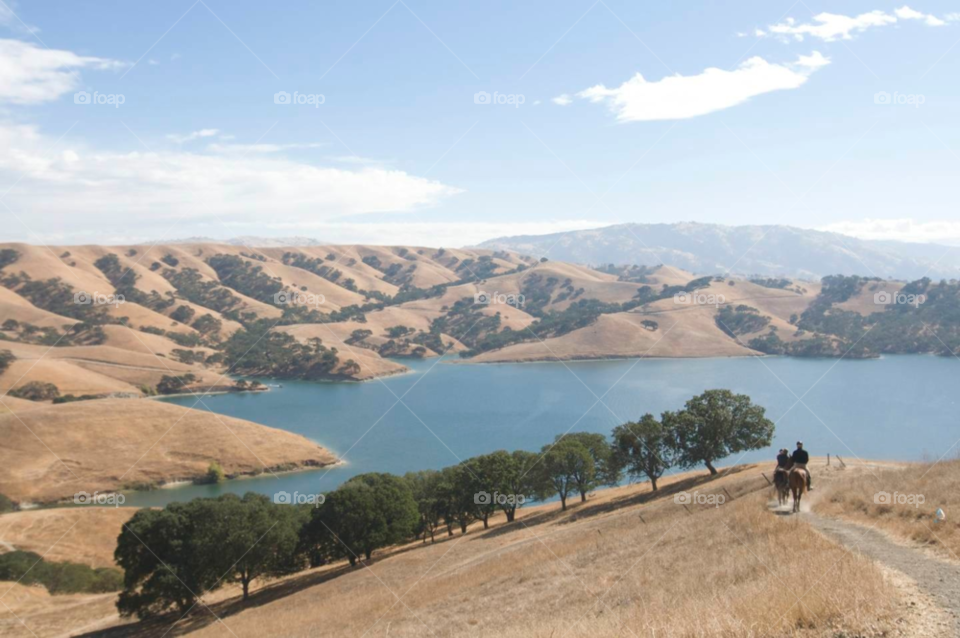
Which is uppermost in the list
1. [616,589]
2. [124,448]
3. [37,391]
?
[37,391]

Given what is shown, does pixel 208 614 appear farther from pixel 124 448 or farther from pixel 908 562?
pixel 124 448

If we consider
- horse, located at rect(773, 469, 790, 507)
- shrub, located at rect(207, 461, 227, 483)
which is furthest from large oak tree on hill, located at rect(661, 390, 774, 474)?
shrub, located at rect(207, 461, 227, 483)

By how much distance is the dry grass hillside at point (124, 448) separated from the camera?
86.1m

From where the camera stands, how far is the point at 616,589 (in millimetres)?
17953

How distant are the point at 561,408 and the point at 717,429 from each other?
87130mm

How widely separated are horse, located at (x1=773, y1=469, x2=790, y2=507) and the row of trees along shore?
30191 millimetres

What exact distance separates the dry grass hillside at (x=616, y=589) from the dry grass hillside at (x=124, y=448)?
5791 cm

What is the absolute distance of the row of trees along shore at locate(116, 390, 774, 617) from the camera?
42.1 m

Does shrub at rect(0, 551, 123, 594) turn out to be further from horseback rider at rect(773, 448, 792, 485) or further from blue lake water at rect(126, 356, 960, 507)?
horseback rider at rect(773, 448, 792, 485)

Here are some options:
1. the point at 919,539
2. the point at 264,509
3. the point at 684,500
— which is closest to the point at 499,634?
the point at 919,539

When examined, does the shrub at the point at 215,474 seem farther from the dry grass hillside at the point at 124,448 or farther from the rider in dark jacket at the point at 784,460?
the rider in dark jacket at the point at 784,460

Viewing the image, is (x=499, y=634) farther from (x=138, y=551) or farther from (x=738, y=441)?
(x=738, y=441)

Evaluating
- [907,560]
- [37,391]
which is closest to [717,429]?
[907,560]

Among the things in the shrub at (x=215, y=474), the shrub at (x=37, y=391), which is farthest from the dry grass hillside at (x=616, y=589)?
the shrub at (x=37, y=391)
